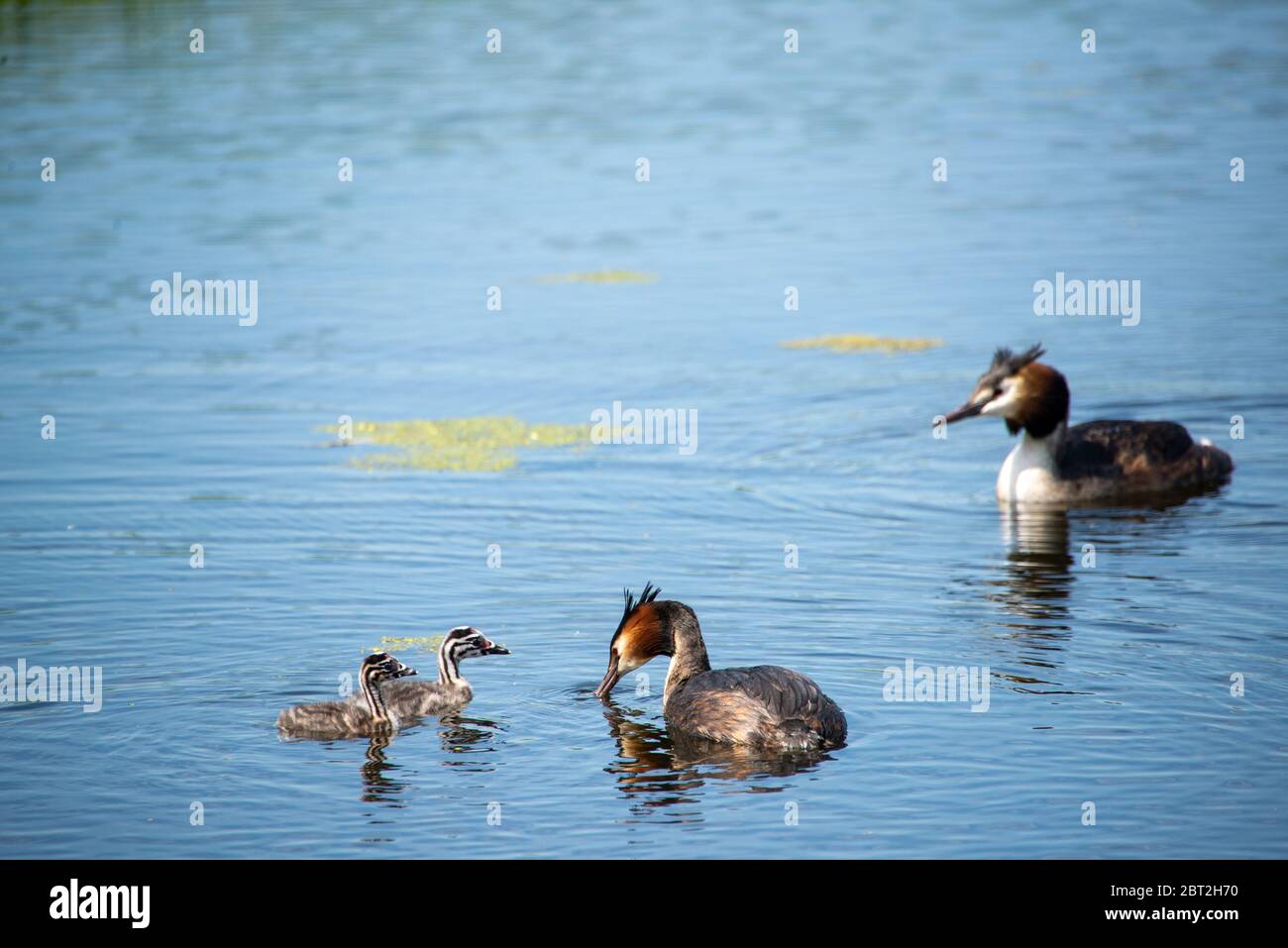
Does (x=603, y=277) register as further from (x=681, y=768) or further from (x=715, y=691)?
(x=681, y=768)

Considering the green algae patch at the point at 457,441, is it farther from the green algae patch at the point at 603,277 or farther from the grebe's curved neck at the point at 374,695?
the green algae patch at the point at 603,277

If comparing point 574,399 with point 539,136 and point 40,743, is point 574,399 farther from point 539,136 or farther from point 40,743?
point 539,136

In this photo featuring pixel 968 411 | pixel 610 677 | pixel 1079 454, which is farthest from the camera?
pixel 968 411

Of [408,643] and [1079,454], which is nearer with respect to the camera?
[408,643]

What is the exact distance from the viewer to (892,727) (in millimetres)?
11703

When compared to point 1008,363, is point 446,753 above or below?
below

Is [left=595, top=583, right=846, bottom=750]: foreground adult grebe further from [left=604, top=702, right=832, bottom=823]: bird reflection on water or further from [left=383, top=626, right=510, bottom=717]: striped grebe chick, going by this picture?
[left=383, top=626, right=510, bottom=717]: striped grebe chick

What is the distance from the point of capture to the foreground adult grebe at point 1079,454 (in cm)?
1791

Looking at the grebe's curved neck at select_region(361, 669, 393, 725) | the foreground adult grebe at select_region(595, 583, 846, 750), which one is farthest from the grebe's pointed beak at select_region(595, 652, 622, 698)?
the grebe's curved neck at select_region(361, 669, 393, 725)

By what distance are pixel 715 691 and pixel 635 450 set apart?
7788 mm

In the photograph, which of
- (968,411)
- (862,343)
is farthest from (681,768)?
(862,343)

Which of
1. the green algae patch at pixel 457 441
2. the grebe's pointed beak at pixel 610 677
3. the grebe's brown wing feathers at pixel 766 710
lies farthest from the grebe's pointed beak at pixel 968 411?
the grebe's brown wing feathers at pixel 766 710

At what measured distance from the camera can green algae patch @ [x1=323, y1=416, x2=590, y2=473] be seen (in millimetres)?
18844

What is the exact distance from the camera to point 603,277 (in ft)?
88.8
